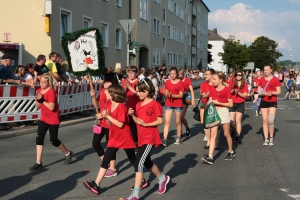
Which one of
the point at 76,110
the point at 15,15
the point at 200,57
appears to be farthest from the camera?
the point at 200,57

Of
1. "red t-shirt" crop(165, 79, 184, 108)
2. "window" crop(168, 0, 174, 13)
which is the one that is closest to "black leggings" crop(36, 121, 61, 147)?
"red t-shirt" crop(165, 79, 184, 108)

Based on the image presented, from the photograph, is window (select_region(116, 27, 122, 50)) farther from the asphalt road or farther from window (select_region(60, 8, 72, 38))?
the asphalt road

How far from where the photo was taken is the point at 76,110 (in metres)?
15.6

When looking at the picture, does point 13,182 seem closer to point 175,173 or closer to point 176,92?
point 175,173

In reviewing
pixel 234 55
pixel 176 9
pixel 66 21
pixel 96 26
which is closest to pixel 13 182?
pixel 66 21

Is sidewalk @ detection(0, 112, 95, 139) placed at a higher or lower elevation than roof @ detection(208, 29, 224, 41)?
lower

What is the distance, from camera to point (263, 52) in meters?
128

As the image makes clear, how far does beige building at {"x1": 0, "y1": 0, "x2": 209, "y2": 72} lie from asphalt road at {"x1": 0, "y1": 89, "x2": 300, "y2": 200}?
9.86 meters

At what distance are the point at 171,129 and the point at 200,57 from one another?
2592 inches

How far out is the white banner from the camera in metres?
7.53

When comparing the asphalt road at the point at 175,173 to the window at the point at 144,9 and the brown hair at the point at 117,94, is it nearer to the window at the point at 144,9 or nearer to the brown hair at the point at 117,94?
the brown hair at the point at 117,94

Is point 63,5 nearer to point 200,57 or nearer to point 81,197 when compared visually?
point 81,197

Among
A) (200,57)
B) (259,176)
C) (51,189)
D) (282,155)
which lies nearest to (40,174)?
(51,189)

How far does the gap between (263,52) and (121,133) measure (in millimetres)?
127727
